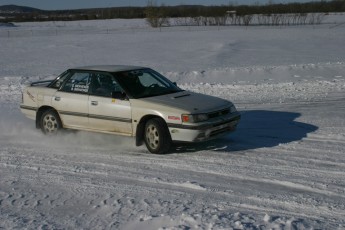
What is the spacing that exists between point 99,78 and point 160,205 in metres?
3.54

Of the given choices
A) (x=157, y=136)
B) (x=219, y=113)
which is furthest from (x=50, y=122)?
(x=219, y=113)

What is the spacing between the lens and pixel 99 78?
318 inches

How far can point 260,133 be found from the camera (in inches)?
335

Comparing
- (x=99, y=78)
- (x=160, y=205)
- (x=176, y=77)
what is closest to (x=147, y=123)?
(x=99, y=78)

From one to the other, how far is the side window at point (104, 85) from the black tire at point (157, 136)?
85 cm

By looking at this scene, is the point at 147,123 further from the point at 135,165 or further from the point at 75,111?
the point at 75,111

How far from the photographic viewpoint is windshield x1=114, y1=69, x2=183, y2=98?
→ 7.81 metres

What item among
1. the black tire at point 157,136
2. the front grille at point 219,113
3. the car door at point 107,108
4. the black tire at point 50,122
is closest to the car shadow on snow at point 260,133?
the black tire at point 157,136

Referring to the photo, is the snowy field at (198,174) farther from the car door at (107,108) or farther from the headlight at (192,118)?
the headlight at (192,118)

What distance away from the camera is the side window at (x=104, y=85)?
7.86 metres

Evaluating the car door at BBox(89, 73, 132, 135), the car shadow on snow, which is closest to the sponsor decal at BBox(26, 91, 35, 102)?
the car door at BBox(89, 73, 132, 135)

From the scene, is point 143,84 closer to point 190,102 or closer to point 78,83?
point 190,102

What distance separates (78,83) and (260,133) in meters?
3.28

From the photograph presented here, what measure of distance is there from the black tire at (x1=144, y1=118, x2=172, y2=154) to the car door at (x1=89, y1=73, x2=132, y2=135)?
1.15ft
